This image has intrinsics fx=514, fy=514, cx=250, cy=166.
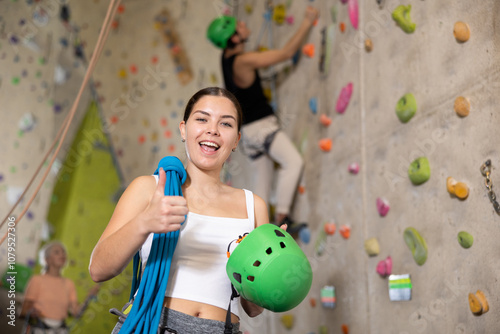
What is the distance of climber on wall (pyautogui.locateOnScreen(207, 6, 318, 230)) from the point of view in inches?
135

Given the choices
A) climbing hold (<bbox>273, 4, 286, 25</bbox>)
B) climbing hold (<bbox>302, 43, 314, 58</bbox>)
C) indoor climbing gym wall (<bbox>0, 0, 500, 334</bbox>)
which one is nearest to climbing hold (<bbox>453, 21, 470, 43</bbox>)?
indoor climbing gym wall (<bbox>0, 0, 500, 334</bbox>)

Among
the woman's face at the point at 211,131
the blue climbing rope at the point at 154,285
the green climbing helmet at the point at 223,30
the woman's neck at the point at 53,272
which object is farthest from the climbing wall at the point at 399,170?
the woman's neck at the point at 53,272

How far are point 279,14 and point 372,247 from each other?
2.15 m

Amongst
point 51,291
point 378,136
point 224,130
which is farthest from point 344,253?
point 51,291

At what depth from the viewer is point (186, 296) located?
1.44 m

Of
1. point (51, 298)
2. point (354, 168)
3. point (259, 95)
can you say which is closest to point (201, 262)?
point (354, 168)

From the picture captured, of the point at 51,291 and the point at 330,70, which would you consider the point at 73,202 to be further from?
the point at 330,70

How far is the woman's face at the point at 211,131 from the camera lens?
1557 millimetres

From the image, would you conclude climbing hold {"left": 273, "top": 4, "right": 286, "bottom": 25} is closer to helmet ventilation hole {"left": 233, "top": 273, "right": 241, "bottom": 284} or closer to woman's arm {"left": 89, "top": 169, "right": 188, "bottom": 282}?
woman's arm {"left": 89, "top": 169, "right": 188, "bottom": 282}

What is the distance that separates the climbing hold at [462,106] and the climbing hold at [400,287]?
75 cm

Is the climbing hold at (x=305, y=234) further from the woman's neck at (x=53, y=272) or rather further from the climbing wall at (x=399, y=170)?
the woman's neck at (x=53, y=272)

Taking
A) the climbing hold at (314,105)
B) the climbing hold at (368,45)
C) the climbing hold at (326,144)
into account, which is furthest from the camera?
the climbing hold at (314,105)

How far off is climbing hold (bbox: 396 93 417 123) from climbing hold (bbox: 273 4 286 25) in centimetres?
186

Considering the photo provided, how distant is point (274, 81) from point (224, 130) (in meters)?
2.59
